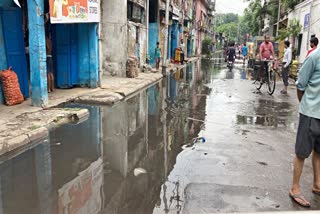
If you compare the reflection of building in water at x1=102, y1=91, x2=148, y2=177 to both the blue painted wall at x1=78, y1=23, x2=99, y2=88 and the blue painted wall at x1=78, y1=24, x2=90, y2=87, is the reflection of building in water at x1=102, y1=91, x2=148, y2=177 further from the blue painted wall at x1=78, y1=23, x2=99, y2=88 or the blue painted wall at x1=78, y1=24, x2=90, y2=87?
the blue painted wall at x1=78, y1=24, x2=90, y2=87

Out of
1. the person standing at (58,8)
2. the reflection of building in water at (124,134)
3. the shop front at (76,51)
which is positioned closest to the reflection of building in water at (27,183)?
the reflection of building in water at (124,134)

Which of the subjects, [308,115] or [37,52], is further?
[37,52]

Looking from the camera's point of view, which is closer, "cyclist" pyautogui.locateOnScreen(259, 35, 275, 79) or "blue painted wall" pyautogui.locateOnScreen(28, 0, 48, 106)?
Result: "blue painted wall" pyautogui.locateOnScreen(28, 0, 48, 106)

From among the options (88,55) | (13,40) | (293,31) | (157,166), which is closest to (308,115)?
(157,166)

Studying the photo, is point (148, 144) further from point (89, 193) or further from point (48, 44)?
point (48, 44)

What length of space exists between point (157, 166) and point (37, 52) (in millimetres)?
5159

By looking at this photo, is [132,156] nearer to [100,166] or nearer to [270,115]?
[100,166]

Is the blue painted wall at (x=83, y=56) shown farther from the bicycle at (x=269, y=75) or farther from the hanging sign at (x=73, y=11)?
the bicycle at (x=269, y=75)

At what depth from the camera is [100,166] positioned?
5.50 metres

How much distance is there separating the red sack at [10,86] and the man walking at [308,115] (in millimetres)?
7255

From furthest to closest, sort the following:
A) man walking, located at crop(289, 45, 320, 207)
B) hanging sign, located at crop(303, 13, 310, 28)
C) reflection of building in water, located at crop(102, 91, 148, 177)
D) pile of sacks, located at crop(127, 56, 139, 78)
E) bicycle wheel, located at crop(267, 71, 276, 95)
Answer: hanging sign, located at crop(303, 13, 310, 28) → pile of sacks, located at crop(127, 56, 139, 78) → bicycle wheel, located at crop(267, 71, 276, 95) → reflection of building in water, located at crop(102, 91, 148, 177) → man walking, located at crop(289, 45, 320, 207)

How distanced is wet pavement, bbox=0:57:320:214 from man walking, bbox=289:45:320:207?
328 mm

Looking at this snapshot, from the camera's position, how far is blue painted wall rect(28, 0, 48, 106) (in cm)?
882

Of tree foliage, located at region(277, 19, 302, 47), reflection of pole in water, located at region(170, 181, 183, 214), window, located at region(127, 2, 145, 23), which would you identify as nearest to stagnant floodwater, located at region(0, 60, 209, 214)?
reflection of pole in water, located at region(170, 181, 183, 214)
